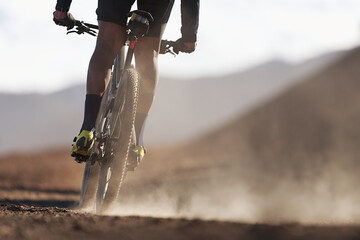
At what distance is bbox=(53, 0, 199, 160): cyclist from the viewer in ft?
10.8

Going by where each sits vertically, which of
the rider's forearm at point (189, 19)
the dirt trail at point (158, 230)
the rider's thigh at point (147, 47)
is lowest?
the dirt trail at point (158, 230)

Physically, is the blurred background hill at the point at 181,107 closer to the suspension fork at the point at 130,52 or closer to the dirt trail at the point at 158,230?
the suspension fork at the point at 130,52

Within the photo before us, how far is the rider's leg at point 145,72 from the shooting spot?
11.8 feet

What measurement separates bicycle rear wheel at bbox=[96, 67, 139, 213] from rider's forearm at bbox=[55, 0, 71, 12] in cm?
→ 61

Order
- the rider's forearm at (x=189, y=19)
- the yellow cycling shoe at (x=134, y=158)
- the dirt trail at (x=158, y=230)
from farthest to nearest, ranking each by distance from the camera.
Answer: the rider's forearm at (x=189, y=19), the yellow cycling shoe at (x=134, y=158), the dirt trail at (x=158, y=230)

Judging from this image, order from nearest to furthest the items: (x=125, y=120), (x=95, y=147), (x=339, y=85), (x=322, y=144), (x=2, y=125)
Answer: (x=125, y=120) → (x=95, y=147) → (x=322, y=144) → (x=339, y=85) → (x=2, y=125)

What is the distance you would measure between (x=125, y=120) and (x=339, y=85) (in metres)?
29.7

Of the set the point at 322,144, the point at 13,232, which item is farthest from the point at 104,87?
the point at 322,144

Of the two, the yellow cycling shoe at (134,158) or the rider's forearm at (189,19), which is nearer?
the yellow cycling shoe at (134,158)

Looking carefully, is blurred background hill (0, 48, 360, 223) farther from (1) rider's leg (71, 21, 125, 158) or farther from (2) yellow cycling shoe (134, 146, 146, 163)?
(1) rider's leg (71, 21, 125, 158)

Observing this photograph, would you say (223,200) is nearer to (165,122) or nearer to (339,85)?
(339,85)

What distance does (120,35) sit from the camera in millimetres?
3377

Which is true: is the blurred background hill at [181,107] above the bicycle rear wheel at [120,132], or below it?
above

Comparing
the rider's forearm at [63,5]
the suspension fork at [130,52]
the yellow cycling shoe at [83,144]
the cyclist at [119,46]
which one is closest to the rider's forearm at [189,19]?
the cyclist at [119,46]
